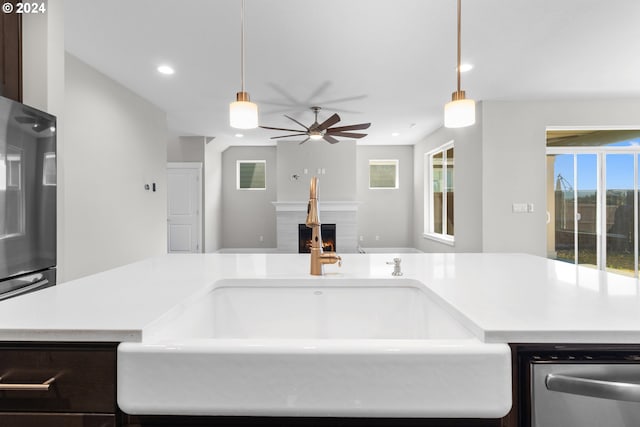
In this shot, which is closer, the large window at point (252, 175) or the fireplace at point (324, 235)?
the fireplace at point (324, 235)

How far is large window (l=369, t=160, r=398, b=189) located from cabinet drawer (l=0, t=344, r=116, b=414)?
26.5 feet

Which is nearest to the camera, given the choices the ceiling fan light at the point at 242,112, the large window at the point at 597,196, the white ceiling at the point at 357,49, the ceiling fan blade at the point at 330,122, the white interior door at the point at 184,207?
the ceiling fan light at the point at 242,112

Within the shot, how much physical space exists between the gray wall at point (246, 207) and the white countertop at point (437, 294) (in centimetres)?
692

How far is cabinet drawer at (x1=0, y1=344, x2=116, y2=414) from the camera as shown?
62 centimetres

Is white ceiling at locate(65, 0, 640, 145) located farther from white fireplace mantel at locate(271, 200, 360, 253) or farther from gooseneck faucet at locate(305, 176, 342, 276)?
white fireplace mantel at locate(271, 200, 360, 253)

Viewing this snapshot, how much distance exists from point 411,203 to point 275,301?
7760mm

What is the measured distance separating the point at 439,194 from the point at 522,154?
8.13 feet

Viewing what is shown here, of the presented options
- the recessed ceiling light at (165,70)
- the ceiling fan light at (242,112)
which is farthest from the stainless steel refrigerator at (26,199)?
the recessed ceiling light at (165,70)

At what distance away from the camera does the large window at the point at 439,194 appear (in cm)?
653

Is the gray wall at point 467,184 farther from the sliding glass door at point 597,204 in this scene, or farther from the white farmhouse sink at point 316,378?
the white farmhouse sink at point 316,378

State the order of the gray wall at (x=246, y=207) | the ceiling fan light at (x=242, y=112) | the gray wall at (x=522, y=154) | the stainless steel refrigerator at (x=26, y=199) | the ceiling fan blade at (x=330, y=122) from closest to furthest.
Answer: the stainless steel refrigerator at (x=26, y=199) < the ceiling fan light at (x=242, y=112) < the ceiling fan blade at (x=330, y=122) < the gray wall at (x=522, y=154) < the gray wall at (x=246, y=207)

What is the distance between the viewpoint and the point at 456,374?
1.87 ft

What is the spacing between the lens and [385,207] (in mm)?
8422

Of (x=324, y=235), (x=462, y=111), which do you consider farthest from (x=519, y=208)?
(x=462, y=111)
